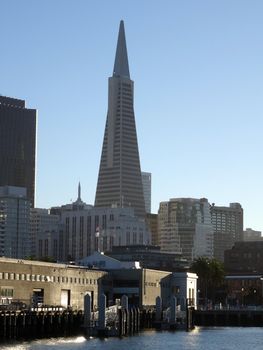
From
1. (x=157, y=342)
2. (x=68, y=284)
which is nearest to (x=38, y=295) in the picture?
(x=68, y=284)

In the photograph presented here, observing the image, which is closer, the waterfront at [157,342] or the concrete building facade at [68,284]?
the waterfront at [157,342]

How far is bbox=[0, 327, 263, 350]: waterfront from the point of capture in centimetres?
10787

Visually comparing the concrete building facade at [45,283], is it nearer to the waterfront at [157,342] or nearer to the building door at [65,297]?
the building door at [65,297]

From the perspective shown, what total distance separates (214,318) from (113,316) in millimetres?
54765

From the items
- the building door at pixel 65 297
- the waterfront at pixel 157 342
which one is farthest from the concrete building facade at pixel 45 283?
the waterfront at pixel 157 342

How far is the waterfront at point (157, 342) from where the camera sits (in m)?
108

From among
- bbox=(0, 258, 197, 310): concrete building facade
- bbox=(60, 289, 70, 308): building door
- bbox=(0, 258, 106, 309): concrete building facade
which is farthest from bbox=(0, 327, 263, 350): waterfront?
bbox=(60, 289, 70, 308): building door

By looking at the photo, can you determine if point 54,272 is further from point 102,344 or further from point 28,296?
point 102,344

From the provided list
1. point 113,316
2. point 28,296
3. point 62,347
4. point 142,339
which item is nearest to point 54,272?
point 28,296

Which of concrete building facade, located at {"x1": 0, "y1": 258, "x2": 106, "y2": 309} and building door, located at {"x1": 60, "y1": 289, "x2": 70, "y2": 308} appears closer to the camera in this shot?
concrete building facade, located at {"x1": 0, "y1": 258, "x2": 106, "y2": 309}

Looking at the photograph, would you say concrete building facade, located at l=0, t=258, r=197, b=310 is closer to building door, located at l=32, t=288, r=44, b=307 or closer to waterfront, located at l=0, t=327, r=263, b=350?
building door, located at l=32, t=288, r=44, b=307

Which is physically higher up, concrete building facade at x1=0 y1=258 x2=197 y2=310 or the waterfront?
concrete building facade at x1=0 y1=258 x2=197 y2=310

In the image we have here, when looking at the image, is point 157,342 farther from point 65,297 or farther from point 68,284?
point 68,284

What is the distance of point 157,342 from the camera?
122m
